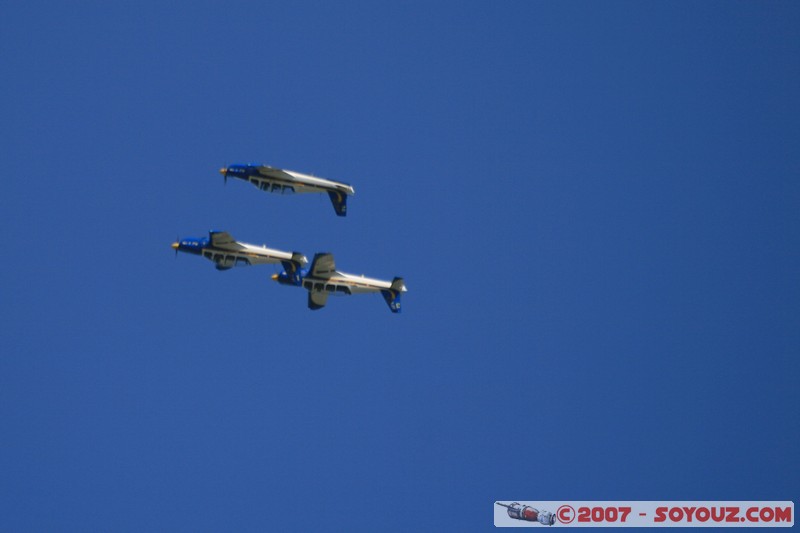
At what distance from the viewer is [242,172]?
11938 centimetres

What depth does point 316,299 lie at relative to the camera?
389 feet

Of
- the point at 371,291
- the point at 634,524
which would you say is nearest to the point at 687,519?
the point at 634,524

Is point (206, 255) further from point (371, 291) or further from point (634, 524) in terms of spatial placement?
point (634, 524)

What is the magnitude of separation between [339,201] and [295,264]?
28.9 feet

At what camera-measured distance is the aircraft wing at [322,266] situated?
385ft

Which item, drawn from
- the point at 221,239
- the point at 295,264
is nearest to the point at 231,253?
the point at 221,239

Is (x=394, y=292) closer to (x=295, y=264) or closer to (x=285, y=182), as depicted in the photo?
(x=295, y=264)

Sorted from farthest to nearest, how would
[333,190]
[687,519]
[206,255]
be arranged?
[687,519] < [333,190] < [206,255]

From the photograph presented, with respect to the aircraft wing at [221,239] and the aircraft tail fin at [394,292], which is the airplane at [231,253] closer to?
the aircraft wing at [221,239]

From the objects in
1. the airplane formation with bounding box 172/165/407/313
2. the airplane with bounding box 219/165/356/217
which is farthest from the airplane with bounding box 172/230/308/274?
the airplane with bounding box 219/165/356/217

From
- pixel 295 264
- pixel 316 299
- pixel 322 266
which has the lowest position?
pixel 316 299

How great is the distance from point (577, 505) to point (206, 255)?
4077cm

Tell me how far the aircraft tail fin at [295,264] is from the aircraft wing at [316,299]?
1.49m

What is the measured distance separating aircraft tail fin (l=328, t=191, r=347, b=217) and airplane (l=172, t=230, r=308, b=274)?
312 inches
